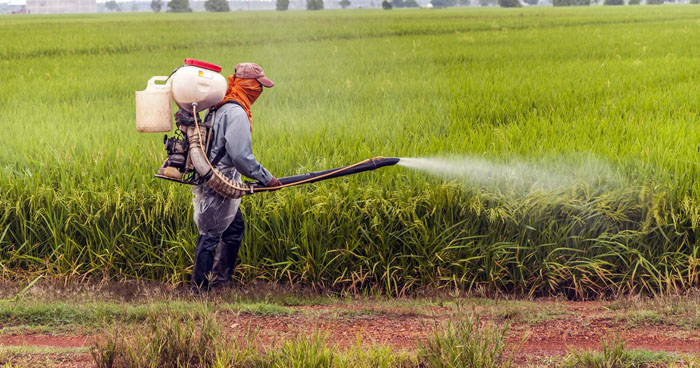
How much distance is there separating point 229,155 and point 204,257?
60cm

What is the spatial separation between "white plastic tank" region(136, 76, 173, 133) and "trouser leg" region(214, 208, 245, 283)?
703 millimetres

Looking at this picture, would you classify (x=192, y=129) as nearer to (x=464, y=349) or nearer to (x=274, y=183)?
(x=274, y=183)

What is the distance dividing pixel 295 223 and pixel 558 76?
6.17 meters

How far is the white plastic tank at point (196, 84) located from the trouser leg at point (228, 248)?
72cm

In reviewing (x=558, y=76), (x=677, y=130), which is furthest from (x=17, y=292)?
(x=558, y=76)

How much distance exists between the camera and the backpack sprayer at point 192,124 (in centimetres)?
241

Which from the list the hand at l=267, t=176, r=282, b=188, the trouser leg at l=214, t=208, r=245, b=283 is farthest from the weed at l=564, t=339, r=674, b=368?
the trouser leg at l=214, t=208, r=245, b=283

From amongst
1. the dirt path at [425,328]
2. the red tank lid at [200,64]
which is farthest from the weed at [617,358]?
the red tank lid at [200,64]

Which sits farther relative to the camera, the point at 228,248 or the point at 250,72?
the point at 228,248

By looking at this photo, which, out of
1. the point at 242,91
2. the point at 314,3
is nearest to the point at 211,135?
the point at 242,91

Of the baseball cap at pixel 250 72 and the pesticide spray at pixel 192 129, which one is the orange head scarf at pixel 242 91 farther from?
the pesticide spray at pixel 192 129

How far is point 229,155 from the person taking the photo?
8.58 feet

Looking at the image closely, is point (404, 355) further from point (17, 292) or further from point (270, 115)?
point (270, 115)

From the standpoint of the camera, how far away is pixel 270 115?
603 centimetres
